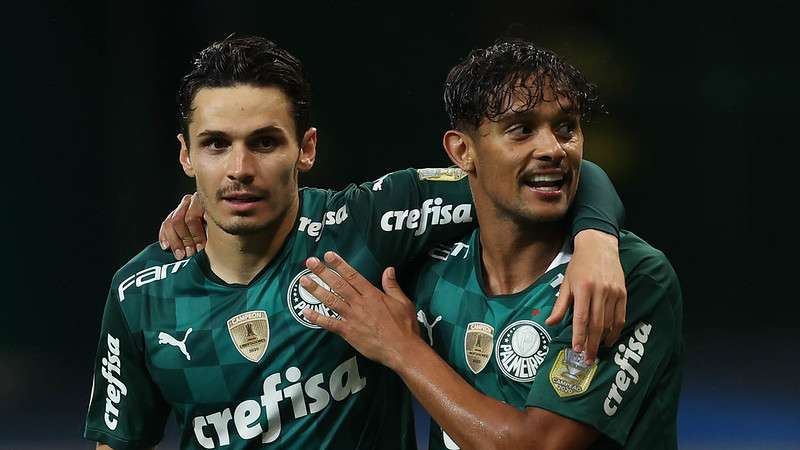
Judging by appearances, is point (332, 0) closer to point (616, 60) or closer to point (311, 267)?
point (616, 60)

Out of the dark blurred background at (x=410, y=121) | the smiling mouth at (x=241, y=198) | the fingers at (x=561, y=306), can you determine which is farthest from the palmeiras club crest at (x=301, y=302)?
the dark blurred background at (x=410, y=121)

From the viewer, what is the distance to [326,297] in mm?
2371

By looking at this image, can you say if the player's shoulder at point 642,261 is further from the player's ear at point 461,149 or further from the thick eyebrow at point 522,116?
the player's ear at point 461,149

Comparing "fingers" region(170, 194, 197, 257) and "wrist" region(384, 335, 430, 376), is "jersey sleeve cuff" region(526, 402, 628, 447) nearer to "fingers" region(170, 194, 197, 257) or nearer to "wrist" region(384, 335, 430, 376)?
"wrist" region(384, 335, 430, 376)

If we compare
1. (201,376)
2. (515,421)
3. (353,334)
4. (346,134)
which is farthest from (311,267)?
(346,134)

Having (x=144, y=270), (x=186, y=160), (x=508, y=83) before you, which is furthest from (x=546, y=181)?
(x=144, y=270)

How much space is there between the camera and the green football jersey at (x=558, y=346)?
6.98ft

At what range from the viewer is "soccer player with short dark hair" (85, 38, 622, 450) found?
247 cm

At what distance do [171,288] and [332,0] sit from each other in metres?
2.94

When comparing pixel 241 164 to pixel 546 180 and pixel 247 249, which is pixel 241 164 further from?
pixel 546 180

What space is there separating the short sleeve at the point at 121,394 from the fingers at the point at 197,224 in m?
0.25

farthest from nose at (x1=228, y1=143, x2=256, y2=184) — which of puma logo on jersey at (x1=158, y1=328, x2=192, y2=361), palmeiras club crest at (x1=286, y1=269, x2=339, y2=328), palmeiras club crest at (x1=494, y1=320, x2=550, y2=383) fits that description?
palmeiras club crest at (x1=494, y1=320, x2=550, y2=383)

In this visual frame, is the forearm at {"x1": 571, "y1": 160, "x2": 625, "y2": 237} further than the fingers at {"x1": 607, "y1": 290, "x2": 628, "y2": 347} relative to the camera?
Yes

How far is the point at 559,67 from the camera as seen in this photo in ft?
7.82
